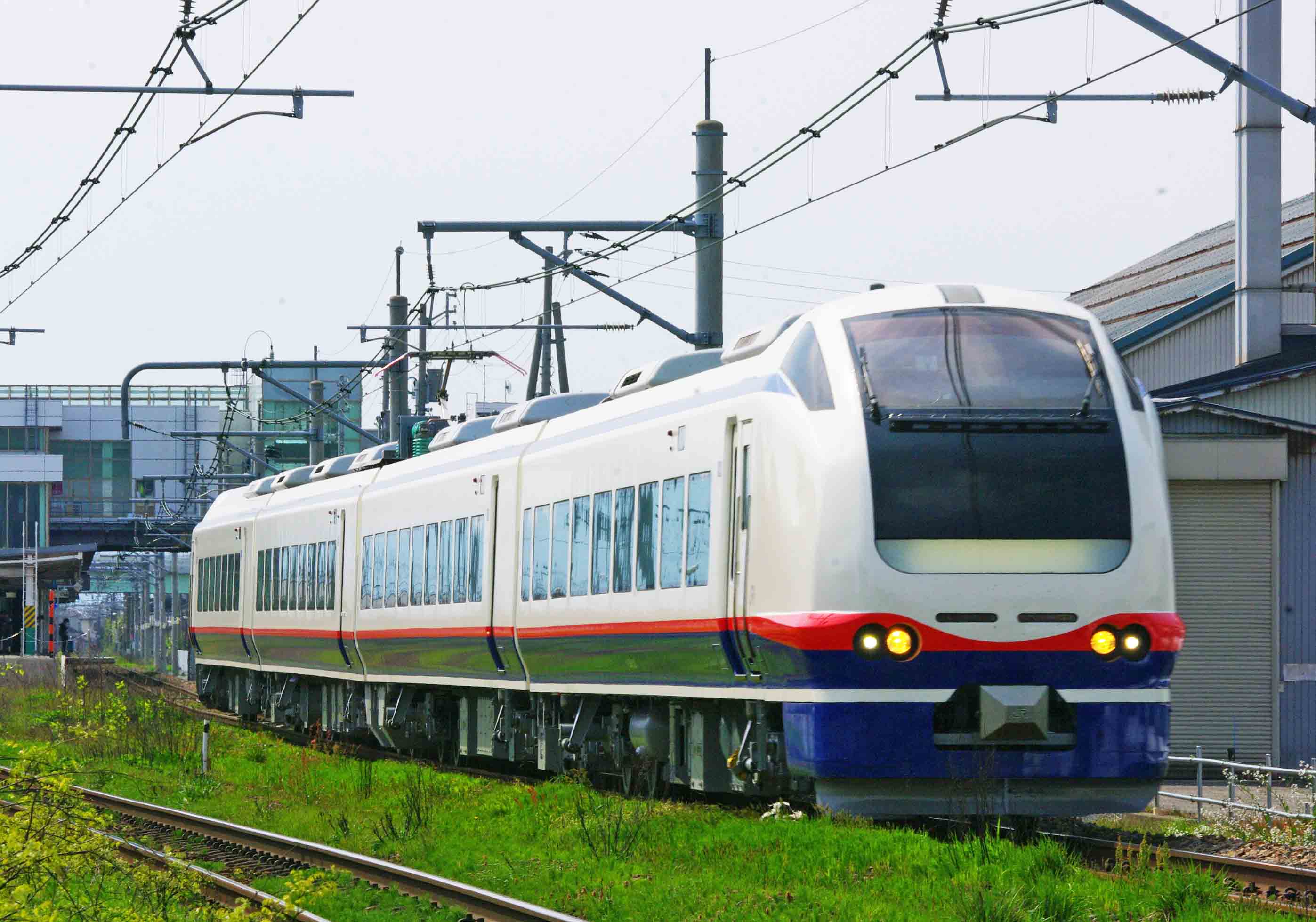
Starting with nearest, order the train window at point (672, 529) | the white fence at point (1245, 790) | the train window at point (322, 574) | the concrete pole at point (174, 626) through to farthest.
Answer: the white fence at point (1245, 790) → the train window at point (672, 529) → the train window at point (322, 574) → the concrete pole at point (174, 626)

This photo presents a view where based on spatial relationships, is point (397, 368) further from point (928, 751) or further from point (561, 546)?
point (928, 751)

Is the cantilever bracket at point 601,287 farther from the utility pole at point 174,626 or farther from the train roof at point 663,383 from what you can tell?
the utility pole at point 174,626

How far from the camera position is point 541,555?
18.9 m

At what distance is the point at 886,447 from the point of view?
1256cm

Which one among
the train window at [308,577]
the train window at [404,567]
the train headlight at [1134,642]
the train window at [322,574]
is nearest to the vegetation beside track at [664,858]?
the train headlight at [1134,642]

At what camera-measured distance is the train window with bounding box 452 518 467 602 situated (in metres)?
21.3

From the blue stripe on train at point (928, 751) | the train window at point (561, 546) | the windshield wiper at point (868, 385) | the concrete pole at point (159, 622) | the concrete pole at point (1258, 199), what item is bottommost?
the concrete pole at point (159, 622)

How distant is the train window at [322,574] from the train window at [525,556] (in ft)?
26.9

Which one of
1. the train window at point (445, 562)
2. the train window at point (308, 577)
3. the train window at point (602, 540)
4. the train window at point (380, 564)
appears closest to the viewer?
the train window at point (602, 540)

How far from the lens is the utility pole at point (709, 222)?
67.3ft

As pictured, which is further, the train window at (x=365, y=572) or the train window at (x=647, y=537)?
the train window at (x=365, y=572)

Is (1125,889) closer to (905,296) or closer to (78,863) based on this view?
(905,296)

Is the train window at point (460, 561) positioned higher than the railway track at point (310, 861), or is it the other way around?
the train window at point (460, 561)

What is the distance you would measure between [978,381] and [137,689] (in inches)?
1320
